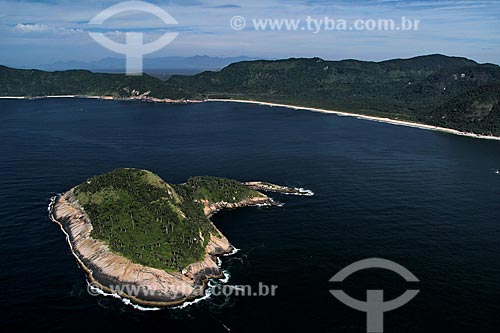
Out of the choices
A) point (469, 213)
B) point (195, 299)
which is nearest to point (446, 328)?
point (195, 299)

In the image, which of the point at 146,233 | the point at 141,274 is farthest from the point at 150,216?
the point at 141,274

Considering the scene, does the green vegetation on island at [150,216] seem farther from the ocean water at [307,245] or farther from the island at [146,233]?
the ocean water at [307,245]

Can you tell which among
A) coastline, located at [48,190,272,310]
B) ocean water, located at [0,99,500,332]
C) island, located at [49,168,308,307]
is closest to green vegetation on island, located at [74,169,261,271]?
island, located at [49,168,308,307]

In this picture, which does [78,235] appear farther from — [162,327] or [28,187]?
[28,187]

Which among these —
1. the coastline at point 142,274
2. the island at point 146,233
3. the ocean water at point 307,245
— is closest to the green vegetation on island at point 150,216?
the island at point 146,233

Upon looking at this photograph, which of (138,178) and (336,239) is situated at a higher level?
(138,178)

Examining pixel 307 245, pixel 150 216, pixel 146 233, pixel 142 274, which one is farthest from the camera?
pixel 150 216

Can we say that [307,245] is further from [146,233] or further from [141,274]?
[141,274]
